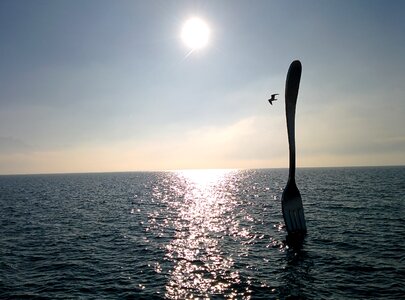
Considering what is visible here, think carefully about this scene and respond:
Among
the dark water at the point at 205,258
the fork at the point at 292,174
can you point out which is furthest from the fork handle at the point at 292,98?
the dark water at the point at 205,258

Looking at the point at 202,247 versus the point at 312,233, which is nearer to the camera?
the point at 202,247

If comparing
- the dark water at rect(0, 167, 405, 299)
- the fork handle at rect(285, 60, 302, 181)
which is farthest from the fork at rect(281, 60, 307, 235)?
the dark water at rect(0, 167, 405, 299)

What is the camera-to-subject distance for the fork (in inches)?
1346

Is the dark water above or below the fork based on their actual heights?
below

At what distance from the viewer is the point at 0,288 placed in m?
23.2

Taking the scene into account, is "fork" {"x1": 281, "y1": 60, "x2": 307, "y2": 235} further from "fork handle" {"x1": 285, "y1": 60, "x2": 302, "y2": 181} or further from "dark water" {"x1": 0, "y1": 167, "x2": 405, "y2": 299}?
"dark water" {"x1": 0, "y1": 167, "x2": 405, "y2": 299}

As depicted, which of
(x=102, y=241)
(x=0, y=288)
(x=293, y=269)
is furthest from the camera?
→ (x=102, y=241)

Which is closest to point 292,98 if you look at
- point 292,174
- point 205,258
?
point 292,174

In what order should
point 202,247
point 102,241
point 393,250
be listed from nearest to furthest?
point 393,250 < point 202,247 < point 102,241

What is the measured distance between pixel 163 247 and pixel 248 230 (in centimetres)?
1275

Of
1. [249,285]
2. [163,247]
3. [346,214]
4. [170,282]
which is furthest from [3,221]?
[346,214]

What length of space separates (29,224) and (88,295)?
32.9m

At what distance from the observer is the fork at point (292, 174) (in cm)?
3419

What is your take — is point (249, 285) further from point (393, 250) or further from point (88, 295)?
point (393, 250)
